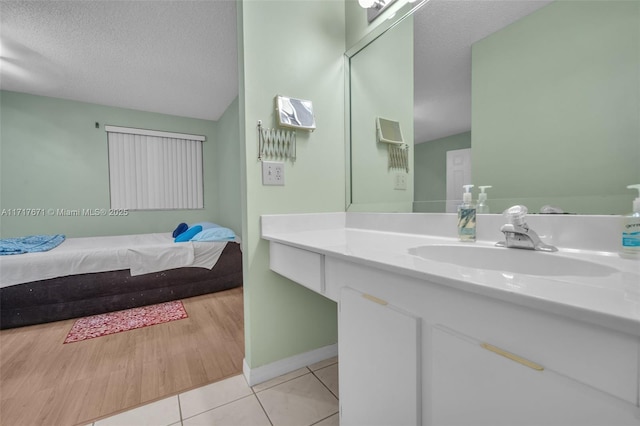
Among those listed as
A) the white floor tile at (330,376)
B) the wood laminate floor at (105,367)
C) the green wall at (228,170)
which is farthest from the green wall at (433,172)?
the green wall at (228,170)

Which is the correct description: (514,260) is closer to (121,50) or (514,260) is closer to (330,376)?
(330,376)

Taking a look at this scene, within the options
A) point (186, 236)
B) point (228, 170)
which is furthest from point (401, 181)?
point (228, 170)

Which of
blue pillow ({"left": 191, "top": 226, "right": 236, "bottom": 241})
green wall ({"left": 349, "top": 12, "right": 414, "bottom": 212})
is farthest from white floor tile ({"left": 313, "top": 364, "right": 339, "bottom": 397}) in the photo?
blue pillow ({"left": 191, "top": 226, "right": 236, "bottom": 241})

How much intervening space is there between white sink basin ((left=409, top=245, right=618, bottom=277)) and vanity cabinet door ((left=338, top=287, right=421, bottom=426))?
0.27 m

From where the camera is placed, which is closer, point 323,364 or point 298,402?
point 298,402

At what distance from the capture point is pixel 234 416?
1.10 meters

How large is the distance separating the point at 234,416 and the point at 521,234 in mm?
1290

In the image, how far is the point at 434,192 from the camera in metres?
1.15

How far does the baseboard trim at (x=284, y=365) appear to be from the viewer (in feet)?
4.27

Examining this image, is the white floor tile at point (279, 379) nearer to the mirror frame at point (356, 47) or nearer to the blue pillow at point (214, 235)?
the mirror frame at point (356, 47)

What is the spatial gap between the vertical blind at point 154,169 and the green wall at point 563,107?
12.9 ft

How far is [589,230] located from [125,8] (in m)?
2.85

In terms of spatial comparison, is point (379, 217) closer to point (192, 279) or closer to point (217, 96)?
point (192, 279)

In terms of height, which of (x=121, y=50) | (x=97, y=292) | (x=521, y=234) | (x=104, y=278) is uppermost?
(x=121, y=50)
